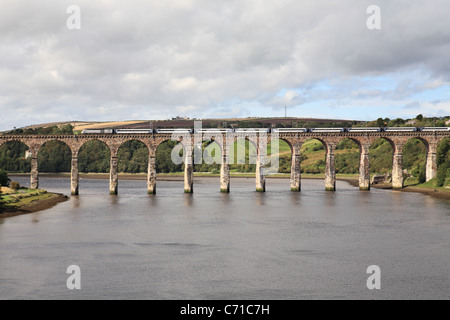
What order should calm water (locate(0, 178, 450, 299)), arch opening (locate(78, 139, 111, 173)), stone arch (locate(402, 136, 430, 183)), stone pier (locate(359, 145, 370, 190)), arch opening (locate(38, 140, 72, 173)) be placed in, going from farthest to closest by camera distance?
arch opening (locate(78, 139, 111, 173)), arch opening (locate(38, 140, 72, 173)), stone arch (locate(402, 136, 430, 183)), stone pier (locate(359, 145, 370, 190)), calm water (locate(0, 178, 450, 299))

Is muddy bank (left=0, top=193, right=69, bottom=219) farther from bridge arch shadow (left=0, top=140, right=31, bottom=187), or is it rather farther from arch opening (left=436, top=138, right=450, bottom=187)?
bridge arch shadow (left=0, top=140, right=31, bottom=187)

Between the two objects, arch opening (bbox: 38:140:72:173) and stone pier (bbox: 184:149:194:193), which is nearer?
stone pier (bbox: 184:149:194:193)

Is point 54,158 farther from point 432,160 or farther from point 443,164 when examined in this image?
point 443,164

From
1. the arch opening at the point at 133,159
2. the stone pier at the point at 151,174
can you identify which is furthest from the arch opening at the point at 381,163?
the arch opening at the point at 133,159

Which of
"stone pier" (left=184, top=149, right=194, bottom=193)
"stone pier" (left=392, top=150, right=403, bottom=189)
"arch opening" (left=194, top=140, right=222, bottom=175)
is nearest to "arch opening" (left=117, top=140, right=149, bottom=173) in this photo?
"arch opening" (left=194, top=140, right=222, bottom=175)

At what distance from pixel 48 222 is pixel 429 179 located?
Result: 74.6m

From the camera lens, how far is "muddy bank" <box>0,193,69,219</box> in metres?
63.8

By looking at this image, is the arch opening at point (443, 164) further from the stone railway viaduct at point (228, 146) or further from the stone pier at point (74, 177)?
the stone pier at point (74, 177)

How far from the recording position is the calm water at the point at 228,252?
102 ft

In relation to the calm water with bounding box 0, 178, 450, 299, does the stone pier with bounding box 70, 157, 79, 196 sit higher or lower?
higher

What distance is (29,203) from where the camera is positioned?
73438mm

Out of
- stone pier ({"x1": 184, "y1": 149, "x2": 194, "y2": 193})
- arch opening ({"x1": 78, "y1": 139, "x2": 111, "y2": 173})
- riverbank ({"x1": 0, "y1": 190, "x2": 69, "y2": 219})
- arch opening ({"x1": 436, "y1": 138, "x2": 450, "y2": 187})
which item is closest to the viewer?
riverbank ({"x1": 0, "y1": 190, "x2": 69, "y2": 219})

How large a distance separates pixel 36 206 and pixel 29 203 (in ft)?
4.90
